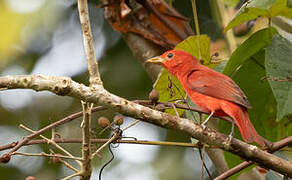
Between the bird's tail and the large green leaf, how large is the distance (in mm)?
404

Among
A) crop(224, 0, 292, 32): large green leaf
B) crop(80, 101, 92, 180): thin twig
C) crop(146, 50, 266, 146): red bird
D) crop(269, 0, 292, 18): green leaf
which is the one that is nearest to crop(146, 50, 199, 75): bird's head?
crop(146, 50, 266, 146): red bird

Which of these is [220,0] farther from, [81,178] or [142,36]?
[81,178]

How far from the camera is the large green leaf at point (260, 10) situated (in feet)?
7.40

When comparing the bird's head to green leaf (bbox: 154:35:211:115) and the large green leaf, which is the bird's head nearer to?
green leaf (bbox: 154:35:211:115)

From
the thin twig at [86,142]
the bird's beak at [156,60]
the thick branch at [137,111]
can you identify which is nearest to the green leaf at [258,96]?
the bird's beak at [156,60]

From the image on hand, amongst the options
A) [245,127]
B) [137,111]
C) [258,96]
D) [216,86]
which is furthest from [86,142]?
[258,96]

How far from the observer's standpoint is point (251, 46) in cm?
247

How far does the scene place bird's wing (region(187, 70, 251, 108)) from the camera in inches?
94.7

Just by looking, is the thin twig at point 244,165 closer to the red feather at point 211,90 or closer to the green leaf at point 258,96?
the red feather at point 211,90

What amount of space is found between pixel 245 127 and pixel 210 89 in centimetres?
33

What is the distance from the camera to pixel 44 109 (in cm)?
444

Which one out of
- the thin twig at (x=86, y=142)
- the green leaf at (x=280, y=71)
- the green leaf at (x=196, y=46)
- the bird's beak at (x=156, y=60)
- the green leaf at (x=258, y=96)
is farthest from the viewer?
the bird's beak at (x=156, y=60)

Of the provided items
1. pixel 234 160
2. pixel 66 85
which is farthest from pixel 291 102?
pixel 66 85

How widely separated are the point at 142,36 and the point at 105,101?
4.75ft
